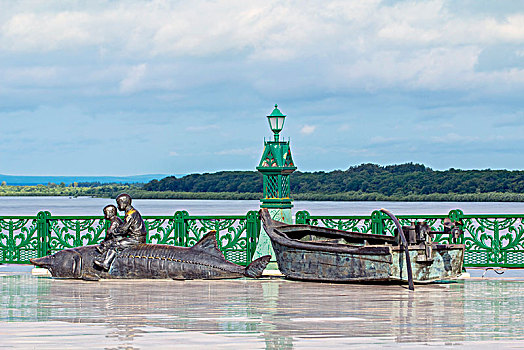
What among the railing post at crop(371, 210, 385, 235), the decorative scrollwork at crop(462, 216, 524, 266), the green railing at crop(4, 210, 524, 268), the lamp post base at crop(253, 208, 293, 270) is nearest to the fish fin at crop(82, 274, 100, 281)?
the green railing at crop(4, 210, 524, 268)

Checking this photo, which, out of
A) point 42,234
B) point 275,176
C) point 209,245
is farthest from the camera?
point 42,234

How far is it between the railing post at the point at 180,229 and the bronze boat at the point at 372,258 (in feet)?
6.74

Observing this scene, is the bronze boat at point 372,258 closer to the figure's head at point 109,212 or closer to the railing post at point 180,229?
the railing post at point 180,229

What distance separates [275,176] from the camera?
18.4m

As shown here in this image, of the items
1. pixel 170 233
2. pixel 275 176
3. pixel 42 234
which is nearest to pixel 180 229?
pixel 170 233

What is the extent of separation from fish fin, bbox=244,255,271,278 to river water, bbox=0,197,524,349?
6.0 inches

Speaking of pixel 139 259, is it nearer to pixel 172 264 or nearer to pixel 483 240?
pixel 172 264

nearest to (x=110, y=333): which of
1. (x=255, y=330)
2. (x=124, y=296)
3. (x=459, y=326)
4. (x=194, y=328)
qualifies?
(x=194, y=328)

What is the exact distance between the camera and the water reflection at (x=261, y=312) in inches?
438

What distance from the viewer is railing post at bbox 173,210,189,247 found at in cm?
1862

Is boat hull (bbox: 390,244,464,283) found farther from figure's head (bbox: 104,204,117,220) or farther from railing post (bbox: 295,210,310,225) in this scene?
figure's head (bbox: 104,204,117,220)

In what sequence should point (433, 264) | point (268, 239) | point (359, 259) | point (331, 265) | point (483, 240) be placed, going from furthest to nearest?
point (268, 239) → point (483, 240) → point (331, 265) → point (433, 264) → point (359, 259)

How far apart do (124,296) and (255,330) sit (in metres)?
4.39

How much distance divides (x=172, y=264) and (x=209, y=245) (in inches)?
34.1
